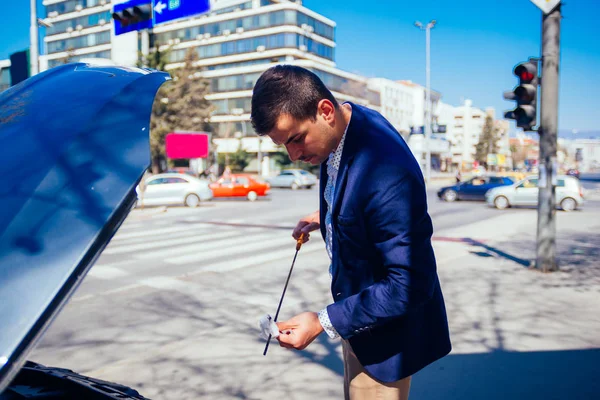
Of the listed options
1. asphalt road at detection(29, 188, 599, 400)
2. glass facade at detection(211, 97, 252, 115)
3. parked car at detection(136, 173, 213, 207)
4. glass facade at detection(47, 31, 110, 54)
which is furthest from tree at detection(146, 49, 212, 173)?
asphalt road at detection(29, 188, 599, 400)

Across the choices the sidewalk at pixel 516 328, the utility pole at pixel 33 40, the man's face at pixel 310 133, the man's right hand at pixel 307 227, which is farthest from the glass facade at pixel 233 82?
the man's face at pixel 310 133

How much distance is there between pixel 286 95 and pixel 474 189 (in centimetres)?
2230

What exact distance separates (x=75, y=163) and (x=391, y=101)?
279 ft

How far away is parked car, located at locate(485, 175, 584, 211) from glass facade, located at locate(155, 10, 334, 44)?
50453 mm

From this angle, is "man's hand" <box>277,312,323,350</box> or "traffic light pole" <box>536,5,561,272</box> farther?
"traffic light pole" <box>536,5,561,272</box>

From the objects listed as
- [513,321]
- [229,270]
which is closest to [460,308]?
[513,321]

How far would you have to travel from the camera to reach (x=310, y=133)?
175cm

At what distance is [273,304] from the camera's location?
5.89m

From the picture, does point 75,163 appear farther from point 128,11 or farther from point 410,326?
point 128,11

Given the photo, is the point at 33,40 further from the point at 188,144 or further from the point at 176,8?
the point at 188,144

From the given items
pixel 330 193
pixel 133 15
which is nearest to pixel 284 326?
pixel 330 193

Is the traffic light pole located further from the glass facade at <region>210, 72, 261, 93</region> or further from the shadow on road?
the glass facade at <region>210, 72, 261, 93</region>

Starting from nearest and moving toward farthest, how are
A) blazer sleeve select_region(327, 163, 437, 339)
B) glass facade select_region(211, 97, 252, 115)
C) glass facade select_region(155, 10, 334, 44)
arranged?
blazer sleeve select_region(327, 163, 437, 339), glass facade select_region(155, 10, 334, 44), glass facade select_region(211, 97, 252, 115)

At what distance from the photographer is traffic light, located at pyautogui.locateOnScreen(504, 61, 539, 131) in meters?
7.16
